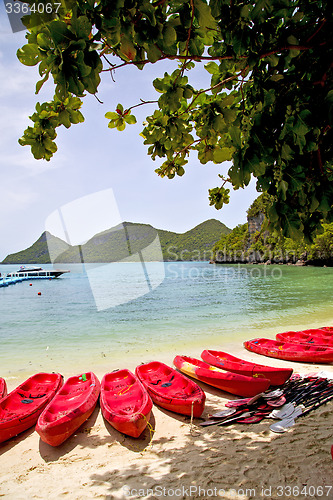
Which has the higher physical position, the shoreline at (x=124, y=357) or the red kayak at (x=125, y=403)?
the red kayak at (x=125, y=403)

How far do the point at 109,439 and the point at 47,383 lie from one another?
2.32 m

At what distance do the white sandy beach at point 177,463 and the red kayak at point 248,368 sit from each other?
1.10 metres

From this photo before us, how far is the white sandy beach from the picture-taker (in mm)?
2568

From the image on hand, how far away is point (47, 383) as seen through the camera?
5809 millimetres

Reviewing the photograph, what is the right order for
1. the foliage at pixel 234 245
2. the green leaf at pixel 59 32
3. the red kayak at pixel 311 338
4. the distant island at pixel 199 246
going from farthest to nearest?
the foliage at pixel 234 245, the distant island at pixel 199 246, the red kayak at pixel 311 338, the green leaf at pixel 59 32

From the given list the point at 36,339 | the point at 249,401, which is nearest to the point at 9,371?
the point at 36,339

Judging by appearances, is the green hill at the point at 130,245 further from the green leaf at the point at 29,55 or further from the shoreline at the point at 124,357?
the green leaf at the point at 29,55

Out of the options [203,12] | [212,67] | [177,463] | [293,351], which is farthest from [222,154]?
[293,351]

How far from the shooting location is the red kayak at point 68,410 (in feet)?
12.9

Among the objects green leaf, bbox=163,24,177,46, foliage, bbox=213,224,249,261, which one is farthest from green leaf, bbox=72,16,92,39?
foliage, bbox=213,224,249,261

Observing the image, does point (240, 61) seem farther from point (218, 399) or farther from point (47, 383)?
point (47, 383)

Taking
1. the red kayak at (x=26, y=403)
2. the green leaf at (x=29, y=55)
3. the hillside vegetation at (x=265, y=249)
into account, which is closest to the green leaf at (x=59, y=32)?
the green leaf at (x=29, y=55)

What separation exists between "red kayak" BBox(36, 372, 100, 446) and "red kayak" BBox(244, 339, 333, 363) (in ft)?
15.2

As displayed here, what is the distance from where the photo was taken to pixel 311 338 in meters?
8.05
